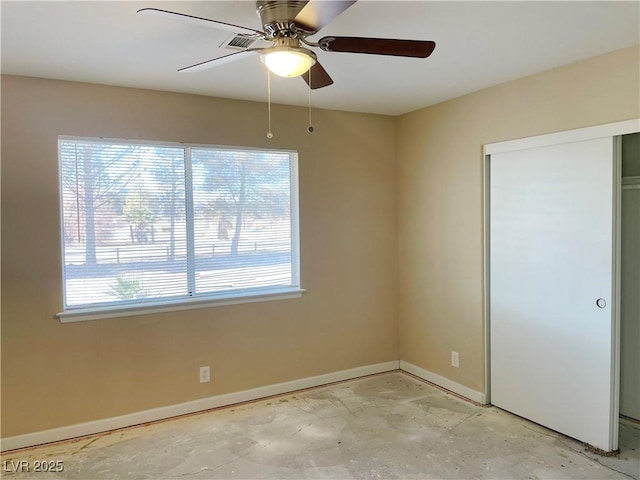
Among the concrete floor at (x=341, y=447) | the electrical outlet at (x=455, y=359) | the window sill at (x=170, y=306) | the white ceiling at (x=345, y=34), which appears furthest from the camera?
the electrical outlet at (x=455, y=359)

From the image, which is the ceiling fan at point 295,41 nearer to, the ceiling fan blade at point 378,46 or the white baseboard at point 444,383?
the ceiling fan blade at point 378,46

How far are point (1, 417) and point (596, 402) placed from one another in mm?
3739

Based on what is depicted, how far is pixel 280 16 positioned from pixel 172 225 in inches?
78.0

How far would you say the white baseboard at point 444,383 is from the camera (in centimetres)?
351

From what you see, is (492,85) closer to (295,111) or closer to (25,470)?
(295,111)

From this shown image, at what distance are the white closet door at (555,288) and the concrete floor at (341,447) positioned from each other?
0.22 metres

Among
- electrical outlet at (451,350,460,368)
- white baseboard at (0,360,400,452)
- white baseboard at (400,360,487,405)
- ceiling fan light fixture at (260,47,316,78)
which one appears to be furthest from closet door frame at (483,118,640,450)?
white baseboard at (0,360,400,452)

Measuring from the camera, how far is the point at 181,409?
3.36 metres

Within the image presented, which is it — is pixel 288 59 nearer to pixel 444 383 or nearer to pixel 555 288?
pixel 555 288

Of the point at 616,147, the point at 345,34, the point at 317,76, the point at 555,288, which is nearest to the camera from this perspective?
the point at 317,76

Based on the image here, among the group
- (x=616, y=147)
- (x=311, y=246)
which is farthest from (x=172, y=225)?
(x=616, y=147)

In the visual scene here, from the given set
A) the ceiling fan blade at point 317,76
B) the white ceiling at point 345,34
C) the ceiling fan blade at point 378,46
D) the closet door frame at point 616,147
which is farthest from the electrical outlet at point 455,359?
the ceiling fan blade at point 378,46

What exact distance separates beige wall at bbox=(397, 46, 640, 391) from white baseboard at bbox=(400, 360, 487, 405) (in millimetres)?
47

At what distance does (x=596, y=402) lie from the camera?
2.77m
